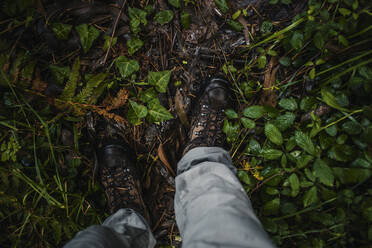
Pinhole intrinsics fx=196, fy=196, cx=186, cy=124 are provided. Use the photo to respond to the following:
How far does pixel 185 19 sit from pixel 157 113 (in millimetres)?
704

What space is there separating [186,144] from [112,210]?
2.33 ft

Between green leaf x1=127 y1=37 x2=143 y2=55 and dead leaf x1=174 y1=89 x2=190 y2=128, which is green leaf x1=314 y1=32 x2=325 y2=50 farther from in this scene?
green leaf x1=127 y1=37 x2=143 y2=55

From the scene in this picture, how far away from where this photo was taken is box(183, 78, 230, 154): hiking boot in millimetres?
1437

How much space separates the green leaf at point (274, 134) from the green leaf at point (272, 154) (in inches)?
2.3

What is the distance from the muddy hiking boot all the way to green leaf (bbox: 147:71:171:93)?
1.66ft

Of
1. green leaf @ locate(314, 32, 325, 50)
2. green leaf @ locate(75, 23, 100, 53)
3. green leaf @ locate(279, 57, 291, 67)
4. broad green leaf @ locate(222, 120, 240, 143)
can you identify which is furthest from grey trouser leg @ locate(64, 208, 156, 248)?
green leaf @ locate(314, 32, 325, 50)

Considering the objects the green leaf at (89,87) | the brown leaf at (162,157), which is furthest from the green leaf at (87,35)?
the brown leaf at (162,157)

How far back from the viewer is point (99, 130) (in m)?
1.50

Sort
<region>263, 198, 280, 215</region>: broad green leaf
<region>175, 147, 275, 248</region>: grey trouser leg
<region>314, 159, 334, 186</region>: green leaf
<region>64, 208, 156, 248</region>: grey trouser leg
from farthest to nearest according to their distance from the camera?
<region>263, 198, 280, 215</region>: broad green leaf < <region>314, 159, 334, 186</region>: green leaf < <region>64, 208, 156, 248</region>: grey trouser leg < <region>175, 147, 275, 248</region>: grey trouser leg

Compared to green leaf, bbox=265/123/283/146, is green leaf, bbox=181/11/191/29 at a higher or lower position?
higher

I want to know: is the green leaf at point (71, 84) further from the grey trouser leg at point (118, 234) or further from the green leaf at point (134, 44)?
the grey trouser leg at point (118, 234)

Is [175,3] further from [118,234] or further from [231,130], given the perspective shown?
[118,234]

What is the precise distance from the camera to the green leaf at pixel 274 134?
1.21 metres

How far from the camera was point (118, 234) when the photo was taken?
3.38ft
